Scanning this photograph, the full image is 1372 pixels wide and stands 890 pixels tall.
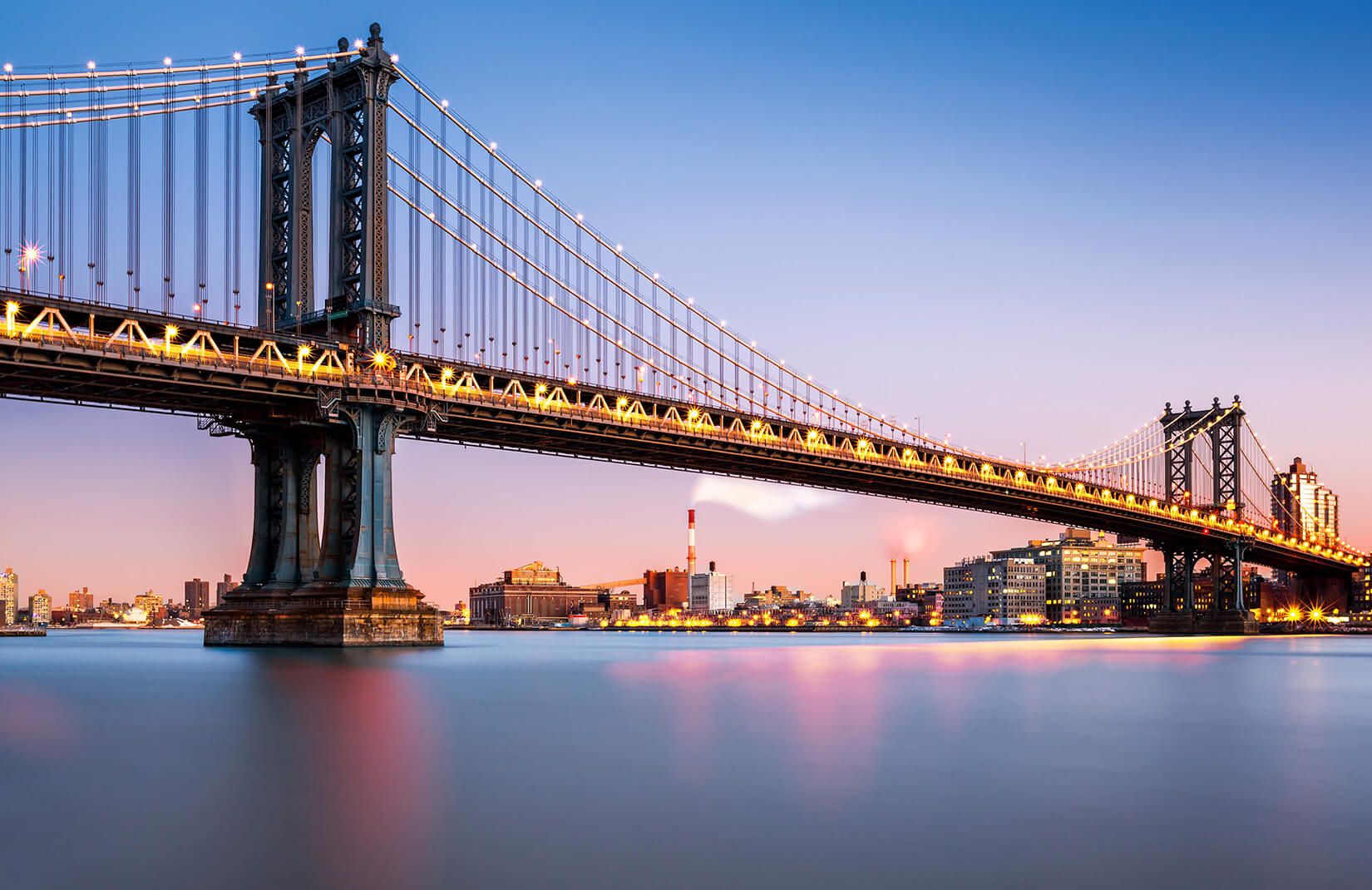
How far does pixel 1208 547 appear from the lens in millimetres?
110625

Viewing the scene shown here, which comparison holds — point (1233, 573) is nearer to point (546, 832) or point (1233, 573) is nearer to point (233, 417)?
point (233, 417)

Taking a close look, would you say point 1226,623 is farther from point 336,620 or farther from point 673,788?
point 673,788

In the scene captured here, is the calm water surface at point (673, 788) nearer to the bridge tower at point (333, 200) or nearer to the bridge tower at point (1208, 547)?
the bridge tower at point (333, 200)

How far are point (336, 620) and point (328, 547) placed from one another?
319cm

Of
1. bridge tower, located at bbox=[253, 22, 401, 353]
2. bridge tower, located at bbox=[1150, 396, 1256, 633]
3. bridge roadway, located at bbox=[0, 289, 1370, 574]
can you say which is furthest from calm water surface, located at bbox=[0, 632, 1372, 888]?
bridge tower, located at bbox=[1150, 396, 1256, 633]

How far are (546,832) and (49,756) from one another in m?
9.02

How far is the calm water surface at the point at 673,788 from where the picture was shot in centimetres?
1043

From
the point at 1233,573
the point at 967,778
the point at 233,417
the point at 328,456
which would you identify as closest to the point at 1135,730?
the point at 967,778

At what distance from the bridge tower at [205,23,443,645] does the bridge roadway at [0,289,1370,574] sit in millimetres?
935

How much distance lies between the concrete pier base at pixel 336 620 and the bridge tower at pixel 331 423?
2.0 inches

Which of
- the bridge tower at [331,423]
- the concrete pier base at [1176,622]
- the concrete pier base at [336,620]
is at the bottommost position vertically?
the concrete pier base at [1176,622]

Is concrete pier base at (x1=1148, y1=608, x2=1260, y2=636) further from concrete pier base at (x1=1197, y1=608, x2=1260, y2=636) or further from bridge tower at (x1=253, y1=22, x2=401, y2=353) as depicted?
bridge tower at (x1=253, y1=22, x2=401, y2=353)

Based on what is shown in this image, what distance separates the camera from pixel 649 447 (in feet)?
204

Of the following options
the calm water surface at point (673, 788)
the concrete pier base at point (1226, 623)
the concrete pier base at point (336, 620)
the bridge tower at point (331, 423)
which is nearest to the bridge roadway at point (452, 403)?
the bridge tower at point (331, 423)
